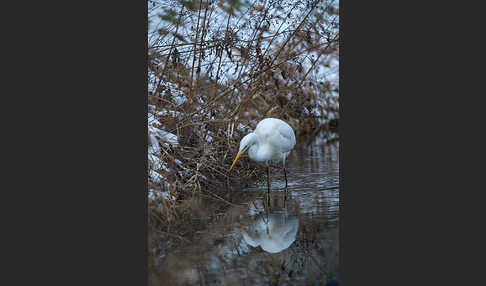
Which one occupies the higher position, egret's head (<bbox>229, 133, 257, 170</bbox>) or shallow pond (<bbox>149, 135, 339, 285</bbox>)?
egret's head (<bbox>229, 133, 257, 170</bbox>)

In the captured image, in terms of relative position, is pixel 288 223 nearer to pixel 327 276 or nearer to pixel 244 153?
pixel 327 276

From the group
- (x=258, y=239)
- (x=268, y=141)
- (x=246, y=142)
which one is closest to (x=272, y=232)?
(x=258, y=239)

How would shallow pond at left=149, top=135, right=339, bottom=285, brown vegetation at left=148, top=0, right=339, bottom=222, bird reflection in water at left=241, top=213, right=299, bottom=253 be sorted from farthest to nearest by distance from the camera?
brown vegetation at left=148, top=0, right=339, bottom=222 < bird reflection in water at left=241, top=213, right=299, bottom=253 < shallow pond at left=149, top=135, right=339, bottom=285

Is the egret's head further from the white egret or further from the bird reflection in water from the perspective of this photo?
the bird reflection in water

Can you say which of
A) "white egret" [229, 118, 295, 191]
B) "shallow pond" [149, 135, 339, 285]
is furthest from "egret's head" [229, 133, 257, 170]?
"shallow pond" [149, 135, 339, 285]

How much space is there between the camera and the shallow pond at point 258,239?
14.3ft

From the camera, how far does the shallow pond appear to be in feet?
14.3

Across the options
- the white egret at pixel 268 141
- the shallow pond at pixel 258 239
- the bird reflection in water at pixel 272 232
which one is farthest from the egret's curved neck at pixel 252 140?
the bird reflection in water at pixel 272 232

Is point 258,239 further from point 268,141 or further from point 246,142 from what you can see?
point 268,141

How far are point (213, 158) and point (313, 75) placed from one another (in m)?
2.56

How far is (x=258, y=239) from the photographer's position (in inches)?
197

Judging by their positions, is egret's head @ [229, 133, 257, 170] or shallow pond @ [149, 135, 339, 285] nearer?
shallow pond @ [149, 135, 339, 285]

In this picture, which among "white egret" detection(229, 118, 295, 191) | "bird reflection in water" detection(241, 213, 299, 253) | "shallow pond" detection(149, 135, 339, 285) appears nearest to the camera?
"shallow pond" detection(149, 135, 339, 285)

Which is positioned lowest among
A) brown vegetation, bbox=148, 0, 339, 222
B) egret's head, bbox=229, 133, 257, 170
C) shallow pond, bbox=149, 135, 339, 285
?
shallow pond, bbox=149, 135, 339, 285
